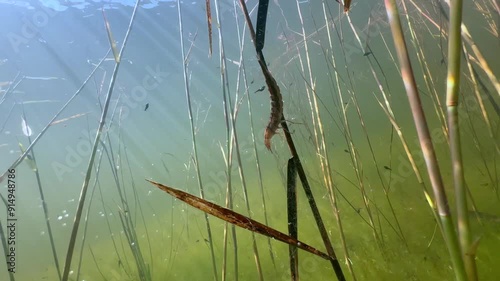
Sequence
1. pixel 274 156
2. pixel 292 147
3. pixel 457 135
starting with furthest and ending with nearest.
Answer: pixel 274 156, pixel 292 147, pixel 457 135

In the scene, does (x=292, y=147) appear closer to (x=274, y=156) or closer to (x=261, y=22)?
(x=261, y=22)

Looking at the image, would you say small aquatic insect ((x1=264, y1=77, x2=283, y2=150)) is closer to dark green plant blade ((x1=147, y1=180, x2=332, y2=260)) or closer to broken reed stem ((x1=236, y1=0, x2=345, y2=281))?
broken reed stem ((x1=236, y1=0, x2=345, y2=281))

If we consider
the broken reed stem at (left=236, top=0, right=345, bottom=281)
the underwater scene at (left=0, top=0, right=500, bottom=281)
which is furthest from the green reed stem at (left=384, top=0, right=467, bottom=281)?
the broken reed stem at (left=236, top=0, right=345, bottom=281)

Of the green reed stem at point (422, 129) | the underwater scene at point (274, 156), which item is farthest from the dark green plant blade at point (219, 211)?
the green reed stem at point (422, 129)

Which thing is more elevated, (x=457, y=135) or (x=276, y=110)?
(x=276, y=110)

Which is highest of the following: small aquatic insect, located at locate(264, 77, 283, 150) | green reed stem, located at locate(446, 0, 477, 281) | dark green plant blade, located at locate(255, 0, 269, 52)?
dark green plant blade, located at locate(255, 0, 269, 52)

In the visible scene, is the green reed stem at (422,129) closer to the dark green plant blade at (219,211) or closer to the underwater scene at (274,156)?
the underwater scene at (274,156)

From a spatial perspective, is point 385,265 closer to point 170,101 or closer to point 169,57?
point 169,57

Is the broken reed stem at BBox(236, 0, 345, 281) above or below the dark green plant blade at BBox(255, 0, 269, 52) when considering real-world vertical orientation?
below

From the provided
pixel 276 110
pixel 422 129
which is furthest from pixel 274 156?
pixel 422 129
